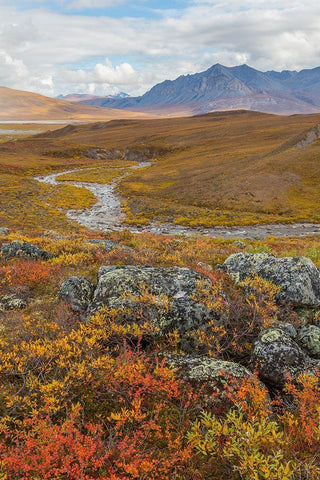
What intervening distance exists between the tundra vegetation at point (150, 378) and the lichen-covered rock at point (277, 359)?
42mm

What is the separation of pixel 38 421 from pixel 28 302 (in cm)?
494

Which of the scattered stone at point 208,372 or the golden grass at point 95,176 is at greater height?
the golden grass at point 95,176

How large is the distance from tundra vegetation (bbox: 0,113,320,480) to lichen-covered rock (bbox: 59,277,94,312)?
36 mm

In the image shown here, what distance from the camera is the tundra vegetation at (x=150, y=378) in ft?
13.3

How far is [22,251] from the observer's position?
12.9 m

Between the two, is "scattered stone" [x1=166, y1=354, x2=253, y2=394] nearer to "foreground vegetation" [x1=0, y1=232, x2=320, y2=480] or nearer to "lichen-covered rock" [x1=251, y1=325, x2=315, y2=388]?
"foreground vegetation" [x1=0, y1=232, x2=320, y2=480]

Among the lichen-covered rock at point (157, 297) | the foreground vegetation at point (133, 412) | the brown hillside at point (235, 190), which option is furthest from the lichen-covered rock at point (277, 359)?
the brown hillside at point (235, 190)

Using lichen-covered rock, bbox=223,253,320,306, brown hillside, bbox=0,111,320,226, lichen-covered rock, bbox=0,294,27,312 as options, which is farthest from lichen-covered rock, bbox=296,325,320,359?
brown hillside, bbox=0,111,320,226

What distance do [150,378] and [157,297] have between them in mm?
2650

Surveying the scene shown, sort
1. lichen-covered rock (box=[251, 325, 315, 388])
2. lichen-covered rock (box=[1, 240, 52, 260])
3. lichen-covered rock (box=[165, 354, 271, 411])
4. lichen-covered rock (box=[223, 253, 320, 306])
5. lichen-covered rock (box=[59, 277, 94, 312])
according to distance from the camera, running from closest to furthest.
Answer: lichen-covered rock (box=[165, 354, 271, 411]) → lichen-covered rock (box=[251, 325, 315, 388]) → lichen-covered rock (box=[59, 277, 94, 312]) → lichen-covered rock (box=[223, 253, 320, 306]) → lichen-covered rock (box=[1, 240, 52, 260])

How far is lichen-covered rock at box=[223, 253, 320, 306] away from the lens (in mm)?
8813

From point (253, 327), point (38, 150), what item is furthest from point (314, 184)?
point (38, 150)

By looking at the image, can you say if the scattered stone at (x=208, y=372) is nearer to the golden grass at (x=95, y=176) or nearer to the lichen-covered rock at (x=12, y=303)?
the lichen-covered rock at (x=12, y=303)

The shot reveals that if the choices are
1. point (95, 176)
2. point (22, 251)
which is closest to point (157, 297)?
point (22, 251)
